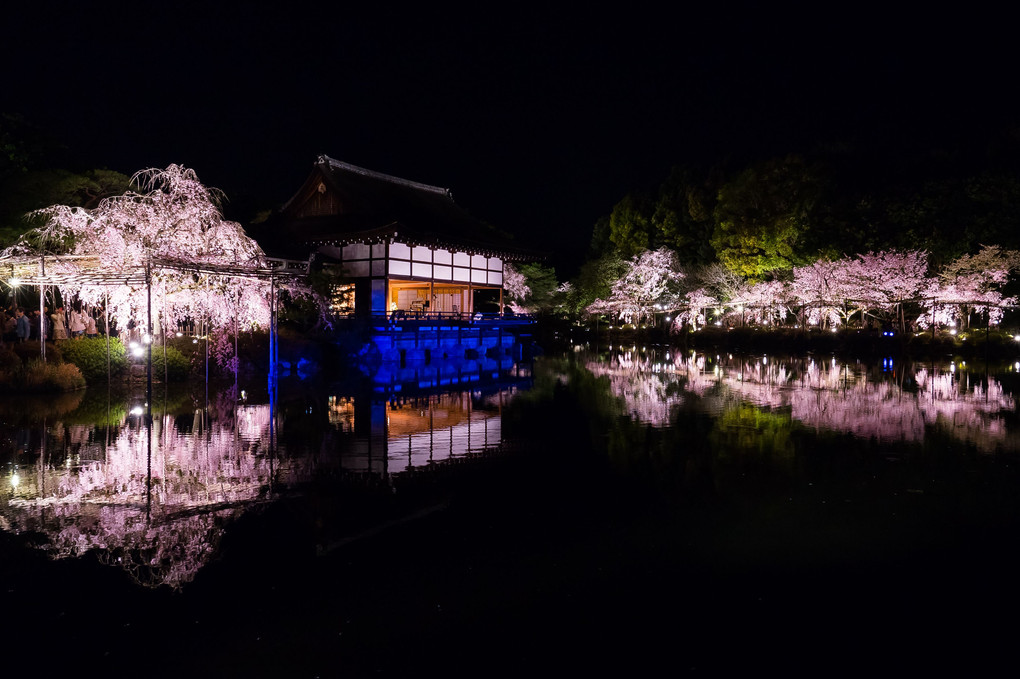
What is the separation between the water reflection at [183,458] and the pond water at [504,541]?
5 cm

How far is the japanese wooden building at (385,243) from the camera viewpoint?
1277 inches

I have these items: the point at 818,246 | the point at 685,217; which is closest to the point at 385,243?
the point at 818,246

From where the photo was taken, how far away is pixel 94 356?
1859 cm

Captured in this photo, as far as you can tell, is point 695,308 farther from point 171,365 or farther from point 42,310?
point 42,310

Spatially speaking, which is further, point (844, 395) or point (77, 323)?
point (77, 323)

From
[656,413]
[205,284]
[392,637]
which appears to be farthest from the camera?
[205,284]

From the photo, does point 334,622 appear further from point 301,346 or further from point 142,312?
point 301,346

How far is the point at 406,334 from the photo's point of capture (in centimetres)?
3084

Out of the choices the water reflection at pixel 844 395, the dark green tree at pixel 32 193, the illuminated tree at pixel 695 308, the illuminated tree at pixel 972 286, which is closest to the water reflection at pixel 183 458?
the water reflection at pixel 844 395

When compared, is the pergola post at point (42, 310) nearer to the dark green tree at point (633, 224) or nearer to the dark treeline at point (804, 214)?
the dark treeline at point (804, 214)

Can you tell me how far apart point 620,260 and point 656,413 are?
38734 millimetres

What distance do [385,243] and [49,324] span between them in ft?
45.3

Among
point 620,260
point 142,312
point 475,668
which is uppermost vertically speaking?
point 620,260


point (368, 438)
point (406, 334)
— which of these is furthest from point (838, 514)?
point (406, 334)
